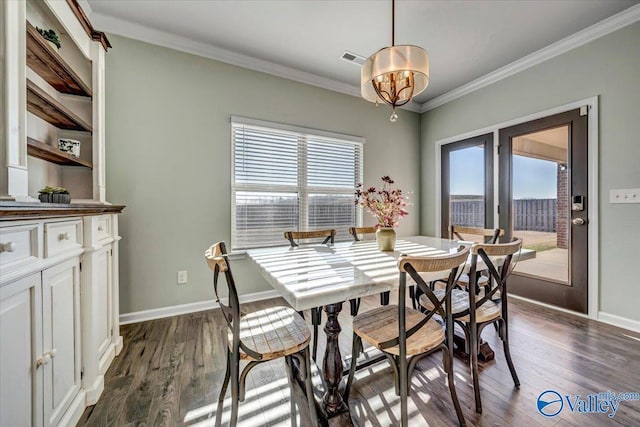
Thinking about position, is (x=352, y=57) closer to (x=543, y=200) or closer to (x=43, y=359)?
(x=543, y=200)

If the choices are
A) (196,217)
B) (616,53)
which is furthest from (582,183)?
(196,217)

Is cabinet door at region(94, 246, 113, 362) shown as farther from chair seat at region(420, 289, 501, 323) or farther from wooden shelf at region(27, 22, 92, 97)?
chair seat at region(420, 289, 501, 323)

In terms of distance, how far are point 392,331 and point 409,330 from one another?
0.12 metres

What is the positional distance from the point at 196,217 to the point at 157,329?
1089 millimetres

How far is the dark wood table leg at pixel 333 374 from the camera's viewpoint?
134cm

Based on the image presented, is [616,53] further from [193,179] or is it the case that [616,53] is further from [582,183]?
[193,179]

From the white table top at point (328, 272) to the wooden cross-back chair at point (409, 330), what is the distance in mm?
115

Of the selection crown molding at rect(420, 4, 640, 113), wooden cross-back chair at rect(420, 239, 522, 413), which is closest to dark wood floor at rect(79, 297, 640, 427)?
wooden cross-back chair at rect(420, 239, 522, 413)

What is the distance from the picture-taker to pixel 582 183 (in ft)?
8.42

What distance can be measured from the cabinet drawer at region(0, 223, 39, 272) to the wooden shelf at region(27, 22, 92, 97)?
1.19 meters

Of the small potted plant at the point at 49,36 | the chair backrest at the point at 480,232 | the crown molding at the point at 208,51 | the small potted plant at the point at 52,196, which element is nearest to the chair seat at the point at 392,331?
the chair backrest at the point at 480,232

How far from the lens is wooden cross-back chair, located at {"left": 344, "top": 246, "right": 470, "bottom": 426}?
110 centimetres

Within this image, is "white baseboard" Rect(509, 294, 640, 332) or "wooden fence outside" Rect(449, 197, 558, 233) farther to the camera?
"wooden fence outside" Rect(449, 197, 558, 233)

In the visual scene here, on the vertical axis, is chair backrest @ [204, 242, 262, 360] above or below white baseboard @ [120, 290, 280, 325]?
above
